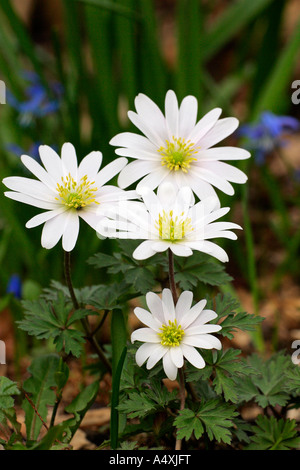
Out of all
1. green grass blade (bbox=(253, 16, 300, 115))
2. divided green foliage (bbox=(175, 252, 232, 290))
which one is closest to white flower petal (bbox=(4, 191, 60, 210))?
divided green foliage (bbox=(175, 252, 232, 290))

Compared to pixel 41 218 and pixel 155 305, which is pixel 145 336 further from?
pixel 41 218

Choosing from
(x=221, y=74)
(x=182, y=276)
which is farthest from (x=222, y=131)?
(x=221, y=74)

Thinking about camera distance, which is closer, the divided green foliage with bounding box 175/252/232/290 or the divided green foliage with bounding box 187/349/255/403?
the divided green foliage with bounding box 187/349/255/403

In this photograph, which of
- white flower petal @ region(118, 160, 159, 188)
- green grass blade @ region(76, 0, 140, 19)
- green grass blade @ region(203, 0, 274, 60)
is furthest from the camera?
green grass blade @ region(203, 0, 274, 60)

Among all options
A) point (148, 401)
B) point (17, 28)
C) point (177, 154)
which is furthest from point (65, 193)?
point (17, 28)

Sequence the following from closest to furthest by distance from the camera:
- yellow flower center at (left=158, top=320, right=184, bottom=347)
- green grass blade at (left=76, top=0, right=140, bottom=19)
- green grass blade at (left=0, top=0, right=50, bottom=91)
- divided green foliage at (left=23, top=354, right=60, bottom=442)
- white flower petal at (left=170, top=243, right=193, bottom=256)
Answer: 1. white flower petal at (left=170, top=243, right=193, bottom=256)
2. yellow flower center at (left=158, top=320, right=184, bottom=347)
3. divided green foliage at (left=23, top=354, right=60, bottom=442)
4. green grass blade at (left=76, top=0, right=140, bottom=19)
5. green grass blade at (left=0, top=0, right=50, bottom=91)

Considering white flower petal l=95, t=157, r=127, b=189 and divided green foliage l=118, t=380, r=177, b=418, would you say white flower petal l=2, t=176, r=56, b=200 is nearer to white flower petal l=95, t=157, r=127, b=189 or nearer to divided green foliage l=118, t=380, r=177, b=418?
white flower petal l=95, t=157, r=127, b=189
